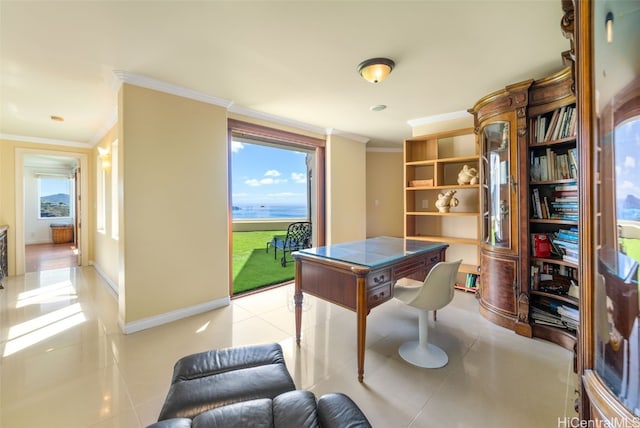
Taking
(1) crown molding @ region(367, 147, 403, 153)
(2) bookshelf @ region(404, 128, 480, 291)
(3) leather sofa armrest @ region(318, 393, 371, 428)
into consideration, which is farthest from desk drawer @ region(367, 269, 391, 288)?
(1) crown molding @ region(367, 147, 403, 153)

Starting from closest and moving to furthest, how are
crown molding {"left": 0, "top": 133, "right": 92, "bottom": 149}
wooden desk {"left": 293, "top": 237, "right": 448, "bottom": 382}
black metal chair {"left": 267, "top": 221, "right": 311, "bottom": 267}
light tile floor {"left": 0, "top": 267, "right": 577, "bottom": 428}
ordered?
light tile floor {"left": 0, "top": 267, "right": 577, "bottom": 428}
wooden desk {"left": 293, "top": 237, "right": 448, "bottom": 382}
crown molding {"left": 0, "top": 133, "right": 92, "bottom": 149}
black metal chair {"left": 267, "top": 221, "right": 311, "bottom": 267}

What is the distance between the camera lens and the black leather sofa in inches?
37.1

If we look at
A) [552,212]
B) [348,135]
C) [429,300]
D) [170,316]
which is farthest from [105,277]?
[552,212]

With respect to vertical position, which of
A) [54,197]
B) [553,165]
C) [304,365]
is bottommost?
[304,365]

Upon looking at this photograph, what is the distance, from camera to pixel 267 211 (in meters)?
10.2

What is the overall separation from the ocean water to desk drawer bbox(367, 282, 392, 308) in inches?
310

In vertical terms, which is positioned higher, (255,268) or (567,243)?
(567,243)

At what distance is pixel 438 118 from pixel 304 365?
3.53m

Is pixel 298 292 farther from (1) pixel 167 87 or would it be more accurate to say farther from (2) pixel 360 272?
(1) pixel 167 87

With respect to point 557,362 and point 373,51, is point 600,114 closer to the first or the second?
point 373,51

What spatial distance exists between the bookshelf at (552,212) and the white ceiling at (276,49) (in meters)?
0.36

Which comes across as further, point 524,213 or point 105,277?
point 105,277

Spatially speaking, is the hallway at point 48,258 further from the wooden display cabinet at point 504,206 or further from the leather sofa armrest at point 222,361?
the wooden display cabinet at point 504,206

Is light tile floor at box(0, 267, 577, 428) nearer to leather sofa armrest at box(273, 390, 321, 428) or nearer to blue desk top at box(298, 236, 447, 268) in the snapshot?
leather sofa armrest at box(273, 390, 321, 428)
